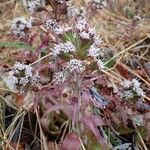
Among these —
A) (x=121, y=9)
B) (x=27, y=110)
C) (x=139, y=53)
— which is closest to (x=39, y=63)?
(x=27, y=110)

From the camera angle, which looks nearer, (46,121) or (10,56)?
(46,121)

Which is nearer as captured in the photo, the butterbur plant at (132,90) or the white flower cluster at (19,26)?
the butterbur plant at (132,90)

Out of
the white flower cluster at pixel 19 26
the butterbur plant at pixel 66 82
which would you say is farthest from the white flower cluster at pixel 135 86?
the white flower cluster at pixel 19 26

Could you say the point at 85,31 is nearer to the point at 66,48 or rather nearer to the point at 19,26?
the point at 66,48

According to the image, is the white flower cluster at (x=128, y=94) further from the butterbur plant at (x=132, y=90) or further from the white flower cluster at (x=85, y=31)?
the white flower cluster at (x=85, y=31)

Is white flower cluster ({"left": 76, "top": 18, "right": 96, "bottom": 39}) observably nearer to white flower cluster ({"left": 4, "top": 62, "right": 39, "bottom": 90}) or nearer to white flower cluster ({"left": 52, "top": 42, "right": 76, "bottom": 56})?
white flower cluster ({"left": 52, "top": 42, "right": 76, "bottom": 56})

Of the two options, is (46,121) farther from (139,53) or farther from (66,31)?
(139,53)

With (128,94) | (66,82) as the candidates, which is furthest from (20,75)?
(128,94)
